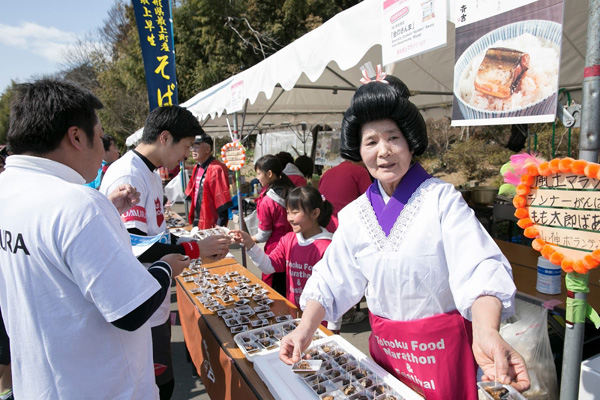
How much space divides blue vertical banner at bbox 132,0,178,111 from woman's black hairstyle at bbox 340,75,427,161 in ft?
14.1

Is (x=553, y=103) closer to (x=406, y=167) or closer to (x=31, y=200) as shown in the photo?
(x=406, y=167)

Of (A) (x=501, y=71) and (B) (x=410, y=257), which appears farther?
(A) (x=501, y=71)

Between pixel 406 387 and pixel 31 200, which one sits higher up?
pixel 31 200

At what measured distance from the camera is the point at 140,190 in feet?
6.24

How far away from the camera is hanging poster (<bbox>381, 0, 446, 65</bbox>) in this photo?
5.09ft

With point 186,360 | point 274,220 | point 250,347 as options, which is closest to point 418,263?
point 250,347

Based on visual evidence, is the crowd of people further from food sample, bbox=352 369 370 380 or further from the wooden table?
the wooden table

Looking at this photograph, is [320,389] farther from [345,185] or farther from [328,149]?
[328,149]

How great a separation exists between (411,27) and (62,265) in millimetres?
1735

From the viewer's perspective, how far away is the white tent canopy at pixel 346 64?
6.97 ft

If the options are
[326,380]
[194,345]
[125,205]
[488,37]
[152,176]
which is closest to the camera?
[326,380]

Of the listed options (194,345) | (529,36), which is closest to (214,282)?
(194,345)

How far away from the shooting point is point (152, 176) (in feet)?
6.64

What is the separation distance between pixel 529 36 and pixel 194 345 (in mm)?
2509
